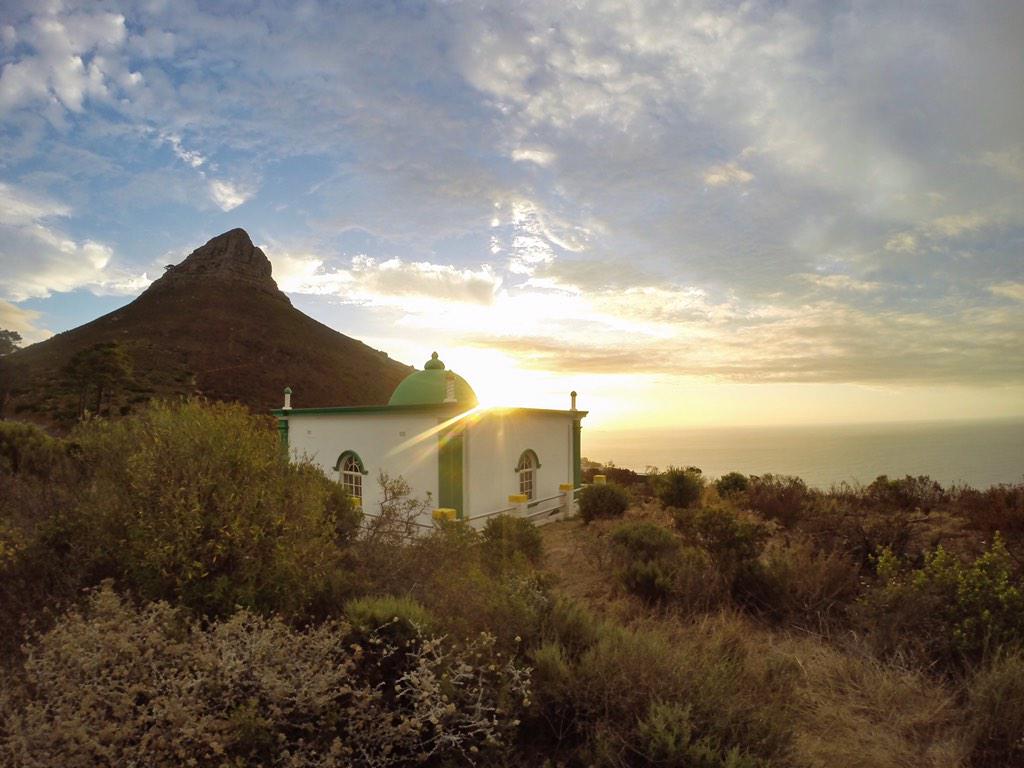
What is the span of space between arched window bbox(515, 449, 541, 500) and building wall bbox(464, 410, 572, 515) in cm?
16

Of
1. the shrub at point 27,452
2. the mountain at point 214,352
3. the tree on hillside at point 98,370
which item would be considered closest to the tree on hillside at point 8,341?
the mountain at point 214,352

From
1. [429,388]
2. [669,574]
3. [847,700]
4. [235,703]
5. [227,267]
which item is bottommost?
[847,700]

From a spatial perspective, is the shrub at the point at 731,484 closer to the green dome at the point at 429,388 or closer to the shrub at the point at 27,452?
the green dome at the point at 429,388

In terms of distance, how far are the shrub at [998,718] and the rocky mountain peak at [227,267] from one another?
233 feet

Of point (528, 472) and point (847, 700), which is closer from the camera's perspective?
point (847, 700)

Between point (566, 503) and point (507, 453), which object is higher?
point (507, 453)

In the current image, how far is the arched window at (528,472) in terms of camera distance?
14.6 meters

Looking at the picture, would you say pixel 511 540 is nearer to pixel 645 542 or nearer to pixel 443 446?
pixel 645 542

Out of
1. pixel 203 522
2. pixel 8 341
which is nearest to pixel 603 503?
pixel 203 522

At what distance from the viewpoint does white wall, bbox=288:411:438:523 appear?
1273 centimetres

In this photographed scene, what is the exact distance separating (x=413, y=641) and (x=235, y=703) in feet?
3.35

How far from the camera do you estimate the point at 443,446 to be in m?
12.4

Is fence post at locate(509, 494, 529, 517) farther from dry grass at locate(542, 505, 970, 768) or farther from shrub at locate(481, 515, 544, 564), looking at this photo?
dry grass at locate(542, 505, 970, 768)

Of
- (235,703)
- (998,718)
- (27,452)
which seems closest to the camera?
(235,703)
